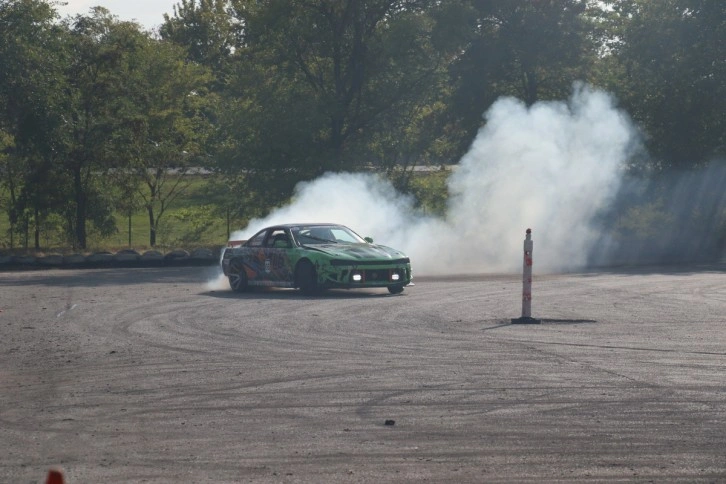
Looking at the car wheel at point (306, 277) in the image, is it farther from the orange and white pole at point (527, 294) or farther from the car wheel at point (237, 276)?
the orange and white pole at point (527, 294)

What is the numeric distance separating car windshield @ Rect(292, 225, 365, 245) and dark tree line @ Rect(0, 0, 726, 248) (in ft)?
47.2

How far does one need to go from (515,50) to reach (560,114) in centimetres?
1174

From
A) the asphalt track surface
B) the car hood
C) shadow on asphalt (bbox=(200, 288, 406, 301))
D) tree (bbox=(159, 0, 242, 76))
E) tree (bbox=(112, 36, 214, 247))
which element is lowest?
the asphalt track surface

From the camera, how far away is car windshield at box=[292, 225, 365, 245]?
2055 cm

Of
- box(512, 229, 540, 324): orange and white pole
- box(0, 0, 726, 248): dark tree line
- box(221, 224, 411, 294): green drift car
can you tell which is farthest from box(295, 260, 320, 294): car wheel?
box(0, 0, 726, 248): dark tree line

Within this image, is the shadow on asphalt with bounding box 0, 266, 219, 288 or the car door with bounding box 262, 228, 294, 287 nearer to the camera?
the car door with bounding box 262, 228, 294, 287

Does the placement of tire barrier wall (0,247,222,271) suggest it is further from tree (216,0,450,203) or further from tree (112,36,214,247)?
tree (216,0,450,203)

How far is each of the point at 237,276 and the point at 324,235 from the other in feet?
6.41

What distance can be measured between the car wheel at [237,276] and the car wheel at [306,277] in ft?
5.03

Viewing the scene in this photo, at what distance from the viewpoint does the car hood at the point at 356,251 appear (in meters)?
19.5

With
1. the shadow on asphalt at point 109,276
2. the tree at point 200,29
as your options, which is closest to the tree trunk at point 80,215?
the shadow on asphalt at point 109,276

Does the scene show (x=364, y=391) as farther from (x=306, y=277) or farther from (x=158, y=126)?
(x=158, y=126)

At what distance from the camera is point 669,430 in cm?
785

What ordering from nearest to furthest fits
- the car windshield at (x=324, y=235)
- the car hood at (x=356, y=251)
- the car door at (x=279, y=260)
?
the car hood at (x=356, y=251) → the car door at (x=279, y=260) → the car windshield at (x=324, y=235)
